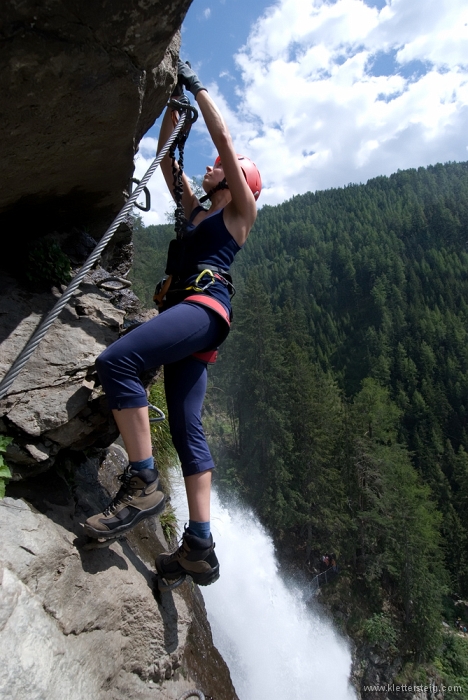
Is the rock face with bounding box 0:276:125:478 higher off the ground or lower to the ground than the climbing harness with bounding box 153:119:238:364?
lower

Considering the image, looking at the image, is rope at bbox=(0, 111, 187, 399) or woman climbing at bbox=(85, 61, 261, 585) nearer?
rope at bbox=(0, 111, 187, 399)

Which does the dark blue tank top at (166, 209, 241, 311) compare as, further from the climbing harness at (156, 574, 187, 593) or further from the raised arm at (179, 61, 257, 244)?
the climbing harness at (156, 574, 187, 593)

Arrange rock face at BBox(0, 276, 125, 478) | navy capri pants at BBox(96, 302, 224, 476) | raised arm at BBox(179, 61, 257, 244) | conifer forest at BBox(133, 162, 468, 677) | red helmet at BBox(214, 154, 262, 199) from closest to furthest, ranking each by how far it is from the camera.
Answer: navy capri pants at BBox(96, 302, 224, 476) < rock face at BBox(0, 276, 125, 478) < raised arm at BBox(179, 61, 257, 244) < red helmet at BBox(214, 154, 262, 199) < conifer forest at BBox(133, 162, 468, 677)

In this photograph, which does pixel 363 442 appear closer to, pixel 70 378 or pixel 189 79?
pixel 70 378

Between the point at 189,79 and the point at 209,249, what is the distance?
1190 millimetres

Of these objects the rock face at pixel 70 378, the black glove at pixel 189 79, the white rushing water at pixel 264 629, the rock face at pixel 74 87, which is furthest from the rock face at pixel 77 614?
the white rushing water at pixel 264 629

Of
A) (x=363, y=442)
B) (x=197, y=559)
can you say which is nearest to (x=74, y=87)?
(x=197, y=559)

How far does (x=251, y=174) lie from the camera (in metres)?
3.00

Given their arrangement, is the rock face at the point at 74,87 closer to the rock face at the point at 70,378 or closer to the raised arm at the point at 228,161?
the rock face at the point at 70,378

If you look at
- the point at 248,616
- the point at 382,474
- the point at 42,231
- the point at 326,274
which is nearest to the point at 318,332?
the point at 326,274

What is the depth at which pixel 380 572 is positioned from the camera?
2741 centimetres

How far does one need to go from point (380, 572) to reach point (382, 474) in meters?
6.33

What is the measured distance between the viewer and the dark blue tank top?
274cm

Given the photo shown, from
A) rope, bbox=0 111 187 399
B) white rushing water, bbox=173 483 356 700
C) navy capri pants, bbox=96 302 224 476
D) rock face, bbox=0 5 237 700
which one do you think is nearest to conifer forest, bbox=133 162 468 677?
white rushing water, bbox=173 483 356 700
